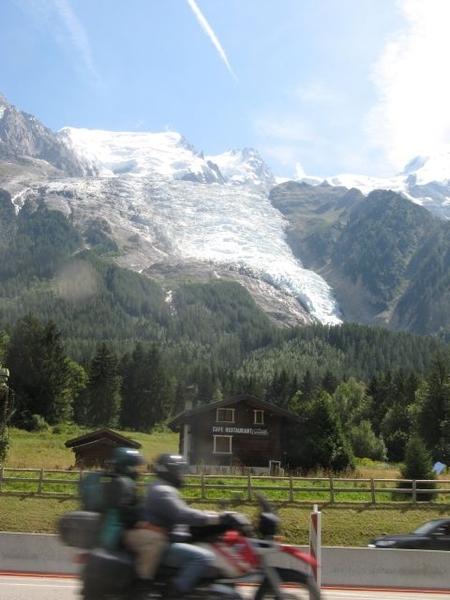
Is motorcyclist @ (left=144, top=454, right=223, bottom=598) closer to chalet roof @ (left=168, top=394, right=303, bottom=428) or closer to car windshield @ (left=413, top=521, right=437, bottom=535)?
car windshield @ (left=413, top=521, right=437, bottom=535)

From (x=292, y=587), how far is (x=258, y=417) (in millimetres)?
46472

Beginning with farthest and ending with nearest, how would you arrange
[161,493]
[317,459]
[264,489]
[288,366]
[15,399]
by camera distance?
[288,366] < [15,399] < [317,459] < [264,489] < [161,493]

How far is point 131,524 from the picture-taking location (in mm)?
7949

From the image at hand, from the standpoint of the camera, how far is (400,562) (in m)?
17.8

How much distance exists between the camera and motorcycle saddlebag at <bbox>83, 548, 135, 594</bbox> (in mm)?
7602

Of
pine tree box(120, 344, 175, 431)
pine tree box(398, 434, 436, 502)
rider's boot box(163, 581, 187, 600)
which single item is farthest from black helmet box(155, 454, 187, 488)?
pine tree box(120, 344, 175, 431)

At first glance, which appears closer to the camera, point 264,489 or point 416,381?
point 264,489

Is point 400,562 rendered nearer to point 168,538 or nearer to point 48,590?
point 48,590

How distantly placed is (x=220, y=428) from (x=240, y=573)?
151ft

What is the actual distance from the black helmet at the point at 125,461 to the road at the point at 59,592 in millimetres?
4822

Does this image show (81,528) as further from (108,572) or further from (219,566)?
(219,566)

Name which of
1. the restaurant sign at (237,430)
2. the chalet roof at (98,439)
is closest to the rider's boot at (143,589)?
the chalet roof at (98,439)

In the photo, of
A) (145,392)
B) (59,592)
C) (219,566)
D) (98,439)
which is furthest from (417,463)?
(145,392)

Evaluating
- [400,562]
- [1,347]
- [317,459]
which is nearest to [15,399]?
[1,347]
